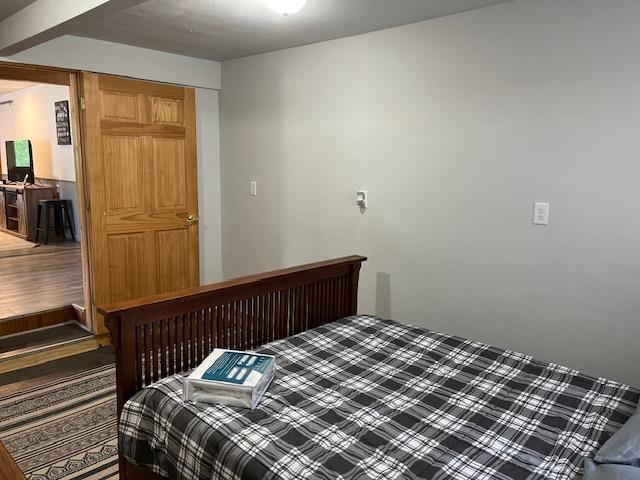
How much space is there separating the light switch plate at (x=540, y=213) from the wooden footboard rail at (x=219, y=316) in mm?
960

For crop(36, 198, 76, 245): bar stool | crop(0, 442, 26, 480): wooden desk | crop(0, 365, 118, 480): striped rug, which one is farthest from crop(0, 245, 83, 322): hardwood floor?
crop(0, 442, 26, 480): wooden desk

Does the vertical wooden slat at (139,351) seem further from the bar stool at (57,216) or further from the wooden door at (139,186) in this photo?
the bar stool at (57,216)

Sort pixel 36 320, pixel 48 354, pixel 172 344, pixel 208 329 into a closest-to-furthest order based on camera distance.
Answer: pixel 172 344 → pixel 208 329 → pixel 48 354 → pixel 36 320

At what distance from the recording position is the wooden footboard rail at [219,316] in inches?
74.4

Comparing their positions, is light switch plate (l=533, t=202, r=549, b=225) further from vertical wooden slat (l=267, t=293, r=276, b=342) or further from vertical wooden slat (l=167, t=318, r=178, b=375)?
vertical wooden slat (l=167, t=318, r=178, b=375)

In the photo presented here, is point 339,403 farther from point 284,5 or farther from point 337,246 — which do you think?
point 337,246

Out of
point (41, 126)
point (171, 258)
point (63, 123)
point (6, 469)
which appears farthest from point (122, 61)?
point (41, 126)

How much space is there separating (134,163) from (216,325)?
7.19 ft

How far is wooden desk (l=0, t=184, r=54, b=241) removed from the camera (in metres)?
7.18

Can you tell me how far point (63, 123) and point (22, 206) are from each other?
4.94ft

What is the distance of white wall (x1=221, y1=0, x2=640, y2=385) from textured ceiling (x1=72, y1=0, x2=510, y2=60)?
15 cm

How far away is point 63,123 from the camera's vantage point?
22.1 feet

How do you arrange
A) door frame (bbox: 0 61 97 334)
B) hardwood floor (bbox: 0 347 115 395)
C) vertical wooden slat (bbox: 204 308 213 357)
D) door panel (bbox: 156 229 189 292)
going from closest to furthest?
vertical wooden slat (bbox: 204 308 213 357) < hardwood floor (bbox: 0 347 115 395) < door frame (bbox: 0 61 97 334) < door panel (bbox: 156 229 189 292)

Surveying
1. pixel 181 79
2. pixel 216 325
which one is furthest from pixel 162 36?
pixel 216 325
